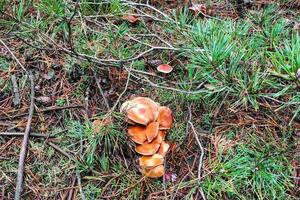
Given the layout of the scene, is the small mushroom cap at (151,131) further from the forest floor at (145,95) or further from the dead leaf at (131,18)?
the dead leaf at (131,18)

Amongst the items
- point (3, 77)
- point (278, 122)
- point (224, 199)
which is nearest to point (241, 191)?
point (224, 199)

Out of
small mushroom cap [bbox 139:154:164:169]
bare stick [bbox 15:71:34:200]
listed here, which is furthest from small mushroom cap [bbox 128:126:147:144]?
bare stick [bbox 15:71:34:200]

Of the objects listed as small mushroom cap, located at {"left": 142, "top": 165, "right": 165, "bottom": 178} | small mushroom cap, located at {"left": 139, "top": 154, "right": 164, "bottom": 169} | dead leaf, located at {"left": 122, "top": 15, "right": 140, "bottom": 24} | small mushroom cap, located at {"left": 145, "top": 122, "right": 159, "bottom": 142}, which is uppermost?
dead leaf, located at {"left": 122, "top": 15, "right": 140, "bottom": 24}

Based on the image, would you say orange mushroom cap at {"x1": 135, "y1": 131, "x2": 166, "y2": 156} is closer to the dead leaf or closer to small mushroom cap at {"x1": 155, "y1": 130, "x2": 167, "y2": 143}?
small mushroom cap at {"x1": 155, "y1": 130, "x2": 167, "y2": 143}

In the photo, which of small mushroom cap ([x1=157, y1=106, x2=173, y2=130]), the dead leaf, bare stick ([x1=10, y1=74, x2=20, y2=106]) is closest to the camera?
small mushroom cap ([x1=157, y1=106, x2=173, y2=130])

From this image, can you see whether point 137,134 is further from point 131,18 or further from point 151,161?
point 131,18

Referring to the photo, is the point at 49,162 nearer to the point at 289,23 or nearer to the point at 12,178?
the point at 12,178

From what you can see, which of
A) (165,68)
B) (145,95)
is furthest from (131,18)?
(145,95)

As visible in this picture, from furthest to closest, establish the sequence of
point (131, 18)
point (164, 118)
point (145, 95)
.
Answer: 1. point (131, 18)
2. point (145, 95)
3. point (164, 118)
